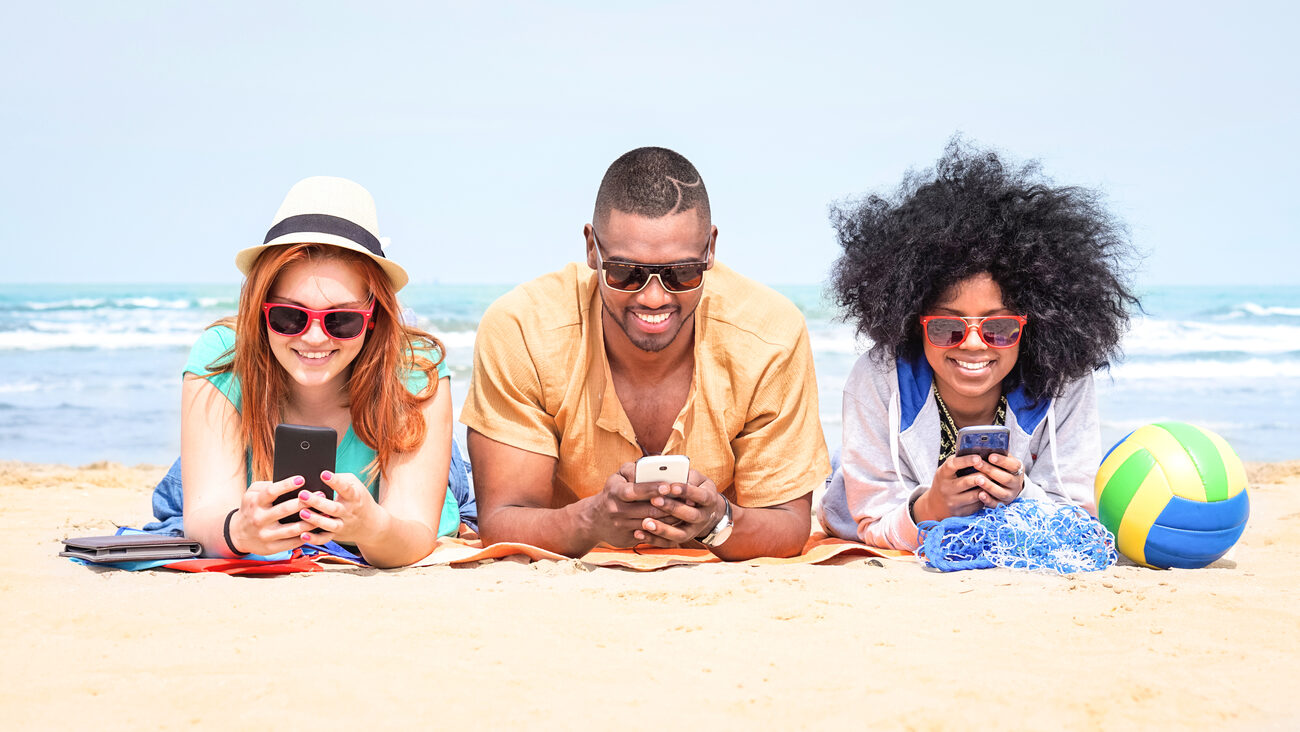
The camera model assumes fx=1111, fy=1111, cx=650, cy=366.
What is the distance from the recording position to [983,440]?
4.63 m

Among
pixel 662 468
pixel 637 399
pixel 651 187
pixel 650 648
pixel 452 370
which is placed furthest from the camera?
pixel 452 370

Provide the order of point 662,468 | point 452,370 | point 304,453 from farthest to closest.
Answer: point 452,370 → point 662,468 → point 304,453

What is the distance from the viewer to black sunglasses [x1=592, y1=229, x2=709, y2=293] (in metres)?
4.46

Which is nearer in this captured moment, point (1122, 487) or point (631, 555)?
point (1122, 487)

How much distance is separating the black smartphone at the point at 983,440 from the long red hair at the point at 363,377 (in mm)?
2252

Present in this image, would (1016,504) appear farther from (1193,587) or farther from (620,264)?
(620,264)

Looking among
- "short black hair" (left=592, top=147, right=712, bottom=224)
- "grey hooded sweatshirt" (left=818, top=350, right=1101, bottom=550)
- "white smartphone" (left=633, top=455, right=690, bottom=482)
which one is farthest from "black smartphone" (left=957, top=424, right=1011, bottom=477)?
"short black hair" (left=592, top=147, right=712, bottom=224)

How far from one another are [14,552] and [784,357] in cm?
365

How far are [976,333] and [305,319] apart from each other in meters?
2.86

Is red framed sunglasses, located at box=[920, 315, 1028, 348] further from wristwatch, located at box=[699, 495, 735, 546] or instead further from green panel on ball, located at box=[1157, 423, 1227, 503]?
wristwatch, located at box=[699, 495, 735, 546]

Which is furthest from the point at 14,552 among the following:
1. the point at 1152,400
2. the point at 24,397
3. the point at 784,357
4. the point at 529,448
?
the point at 1152,400

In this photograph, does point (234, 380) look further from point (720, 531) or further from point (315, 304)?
point (720, 531)

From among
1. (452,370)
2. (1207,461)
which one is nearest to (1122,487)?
(1207,461)

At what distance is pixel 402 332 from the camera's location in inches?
189
